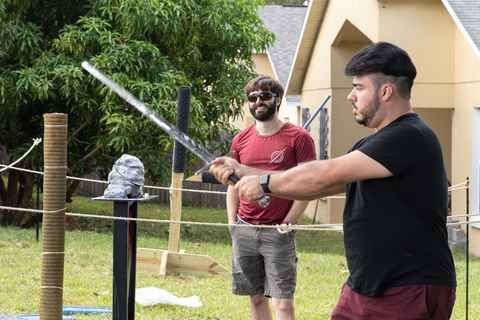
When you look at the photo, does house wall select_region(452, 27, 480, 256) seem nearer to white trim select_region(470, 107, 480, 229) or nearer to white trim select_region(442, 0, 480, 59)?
white trim select_region(470, 107, 480, 229)

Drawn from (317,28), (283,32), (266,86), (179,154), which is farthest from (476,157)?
(283,32)

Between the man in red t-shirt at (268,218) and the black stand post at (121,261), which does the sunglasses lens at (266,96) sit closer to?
the man in red t-shirt at (268,218)

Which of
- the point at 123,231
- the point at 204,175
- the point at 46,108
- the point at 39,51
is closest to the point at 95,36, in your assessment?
the point at 39,51

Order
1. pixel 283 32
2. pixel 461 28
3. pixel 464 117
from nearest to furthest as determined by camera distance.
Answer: pixel 461 28, pixel 464 117, pixel 283 32

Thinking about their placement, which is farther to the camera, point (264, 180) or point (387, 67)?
point (264, 180)

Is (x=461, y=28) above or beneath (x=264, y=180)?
above

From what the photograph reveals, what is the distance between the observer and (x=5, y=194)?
9961 mm

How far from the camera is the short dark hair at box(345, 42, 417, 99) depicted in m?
2.16

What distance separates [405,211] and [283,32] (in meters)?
18.9

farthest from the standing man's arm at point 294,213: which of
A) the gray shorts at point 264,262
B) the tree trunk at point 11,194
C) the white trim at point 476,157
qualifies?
the tree trunk at point 11,194

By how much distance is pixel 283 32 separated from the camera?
20.2 m

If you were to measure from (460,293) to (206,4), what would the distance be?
20.7 feet

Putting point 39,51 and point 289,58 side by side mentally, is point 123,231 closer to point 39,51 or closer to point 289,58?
point 39,51

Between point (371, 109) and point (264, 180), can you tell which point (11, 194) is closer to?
point (264, 180)
